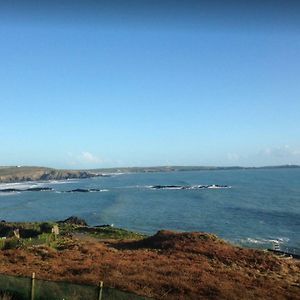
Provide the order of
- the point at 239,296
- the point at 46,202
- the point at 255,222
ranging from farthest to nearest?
the point at 46,202, the point at 255,222, the point at 239,296

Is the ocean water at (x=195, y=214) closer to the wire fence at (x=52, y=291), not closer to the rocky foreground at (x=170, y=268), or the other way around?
the rocky foreground at (x=170, y=268)

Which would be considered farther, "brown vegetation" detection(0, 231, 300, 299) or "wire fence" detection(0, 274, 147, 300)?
"brown vegetation" detection(0, 231, 300, 299)

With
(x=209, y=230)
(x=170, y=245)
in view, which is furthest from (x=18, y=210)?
(x=170, y=245)

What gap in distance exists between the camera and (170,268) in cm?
2645

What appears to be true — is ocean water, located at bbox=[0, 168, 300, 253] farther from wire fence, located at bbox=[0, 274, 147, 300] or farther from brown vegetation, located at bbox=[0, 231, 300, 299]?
wire fence, located at bbox=[0, 274, 147, 300]

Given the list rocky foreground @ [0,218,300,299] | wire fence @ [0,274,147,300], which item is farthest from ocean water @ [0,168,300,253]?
wire fence @ [0,274,147,300]

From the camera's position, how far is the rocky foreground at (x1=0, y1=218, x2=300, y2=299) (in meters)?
21.8

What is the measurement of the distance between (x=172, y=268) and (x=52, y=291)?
1151 cm

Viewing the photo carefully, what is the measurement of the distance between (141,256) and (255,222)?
47342 millimetres

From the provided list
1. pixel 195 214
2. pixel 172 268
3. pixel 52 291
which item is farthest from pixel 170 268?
pixel 195 214

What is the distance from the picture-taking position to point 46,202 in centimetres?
12212

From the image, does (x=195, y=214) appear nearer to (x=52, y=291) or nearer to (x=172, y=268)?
(x=172, y=268)

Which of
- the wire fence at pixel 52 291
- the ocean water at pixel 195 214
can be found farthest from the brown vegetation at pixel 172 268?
the ocean water at pixel 195 214

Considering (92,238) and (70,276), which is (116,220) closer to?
(92,238)
